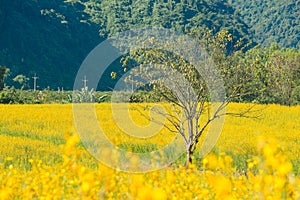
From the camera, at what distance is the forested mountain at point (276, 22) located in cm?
10312

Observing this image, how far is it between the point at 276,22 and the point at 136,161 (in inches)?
4241

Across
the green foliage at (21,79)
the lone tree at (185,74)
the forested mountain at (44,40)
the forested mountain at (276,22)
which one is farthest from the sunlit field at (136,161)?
the forested mountain at (276,22)

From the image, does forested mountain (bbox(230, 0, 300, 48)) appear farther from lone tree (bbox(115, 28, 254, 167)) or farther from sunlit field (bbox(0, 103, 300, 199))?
lone tree (bbox(115, 28, 254, 167))

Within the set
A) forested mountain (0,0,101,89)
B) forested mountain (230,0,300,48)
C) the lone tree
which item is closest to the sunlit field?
the lone tree

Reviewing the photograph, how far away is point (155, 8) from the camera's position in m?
94.8

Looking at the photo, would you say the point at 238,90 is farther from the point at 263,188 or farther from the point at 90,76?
the point at 90,76

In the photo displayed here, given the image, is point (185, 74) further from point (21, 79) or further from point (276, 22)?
point (276, 22)

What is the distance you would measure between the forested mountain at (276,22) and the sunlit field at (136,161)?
84.4 meters

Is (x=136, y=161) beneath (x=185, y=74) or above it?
above

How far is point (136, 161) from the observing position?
11.8ft

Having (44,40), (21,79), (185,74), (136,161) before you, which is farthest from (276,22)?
(136,161)

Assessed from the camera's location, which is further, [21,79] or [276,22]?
[276,22]

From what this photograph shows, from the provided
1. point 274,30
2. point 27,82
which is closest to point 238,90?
point 27,82

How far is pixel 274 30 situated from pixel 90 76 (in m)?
48.3
